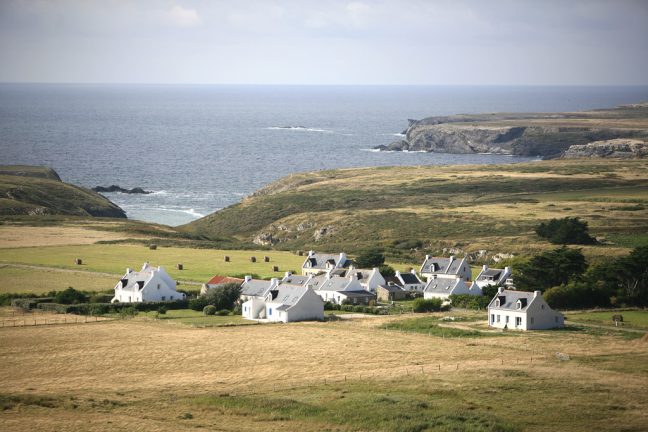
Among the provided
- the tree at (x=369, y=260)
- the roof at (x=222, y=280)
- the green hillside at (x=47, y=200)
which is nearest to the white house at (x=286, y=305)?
the roof at (x=222, y=280)

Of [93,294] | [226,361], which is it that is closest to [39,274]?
[93,294]

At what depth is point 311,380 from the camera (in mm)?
50406

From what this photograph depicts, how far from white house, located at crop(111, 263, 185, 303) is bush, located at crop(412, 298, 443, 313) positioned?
55.9 feet

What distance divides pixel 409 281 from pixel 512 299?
1681 cm

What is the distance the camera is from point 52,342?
58344 mm

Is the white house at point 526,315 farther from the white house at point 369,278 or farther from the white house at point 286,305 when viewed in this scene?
the white house at point 369,278

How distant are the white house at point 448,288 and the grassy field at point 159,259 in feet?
43.5

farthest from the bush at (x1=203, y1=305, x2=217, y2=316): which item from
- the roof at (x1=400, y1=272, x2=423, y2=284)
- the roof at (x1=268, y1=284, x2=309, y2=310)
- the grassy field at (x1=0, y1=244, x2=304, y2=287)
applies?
the roof at (x1=400, y1=272, x2=423, y2=284)

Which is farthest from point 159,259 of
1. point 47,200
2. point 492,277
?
point 47,200

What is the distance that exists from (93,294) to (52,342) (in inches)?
692

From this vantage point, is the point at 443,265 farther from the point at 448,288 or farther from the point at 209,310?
the point at 209,310

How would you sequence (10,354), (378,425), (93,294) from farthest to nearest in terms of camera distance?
(93,294)
(10,354)
(378,425)

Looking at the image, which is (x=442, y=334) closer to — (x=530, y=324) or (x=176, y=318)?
(x=530, y=324)

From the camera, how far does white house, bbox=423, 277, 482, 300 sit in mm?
78625
